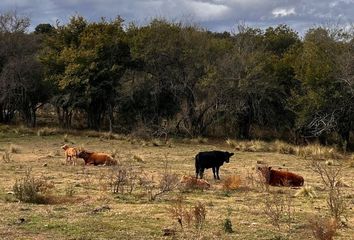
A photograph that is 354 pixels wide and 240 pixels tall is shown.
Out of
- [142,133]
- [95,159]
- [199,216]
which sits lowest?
[142,133]

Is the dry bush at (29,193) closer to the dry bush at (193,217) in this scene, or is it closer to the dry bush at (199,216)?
the dry bush at (193,217)

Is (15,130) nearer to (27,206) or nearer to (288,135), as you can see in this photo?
(288,135)

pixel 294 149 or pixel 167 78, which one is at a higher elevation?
pixel 167 78

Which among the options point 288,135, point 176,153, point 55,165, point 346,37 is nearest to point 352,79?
point 346,37

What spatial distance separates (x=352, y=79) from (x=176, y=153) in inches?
496

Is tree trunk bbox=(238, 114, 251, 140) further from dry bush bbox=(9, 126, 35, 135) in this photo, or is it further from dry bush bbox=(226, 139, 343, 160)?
dry bush bbox=(9, 126, 35, 135)

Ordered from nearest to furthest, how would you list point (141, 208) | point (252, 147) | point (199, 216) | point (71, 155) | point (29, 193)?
point (199, 216)
point (141, 208)
point (29, 193)
point (71, 155)
point (252, 147)

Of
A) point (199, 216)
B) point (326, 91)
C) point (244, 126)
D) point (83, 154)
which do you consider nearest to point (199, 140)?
point (244, 126)

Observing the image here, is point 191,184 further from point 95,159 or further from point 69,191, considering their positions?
point 95,159

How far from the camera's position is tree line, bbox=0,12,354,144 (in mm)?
37000

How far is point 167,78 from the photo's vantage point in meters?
38.4

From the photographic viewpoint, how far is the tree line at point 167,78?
3700cm

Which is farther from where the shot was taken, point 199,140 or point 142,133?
point 199,140

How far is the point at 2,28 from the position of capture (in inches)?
1665
